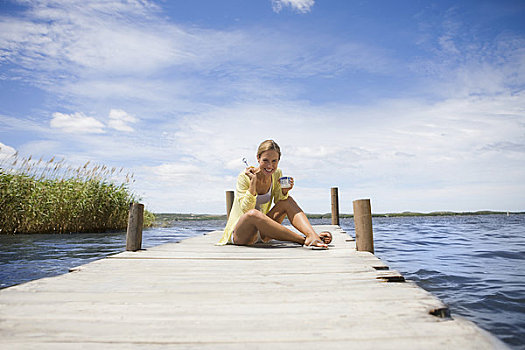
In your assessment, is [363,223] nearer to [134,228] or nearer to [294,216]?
[294,216]

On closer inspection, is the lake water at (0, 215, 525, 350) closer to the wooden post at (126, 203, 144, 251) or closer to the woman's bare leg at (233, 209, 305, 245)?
the wooden post at (126, 203, 144, 251)

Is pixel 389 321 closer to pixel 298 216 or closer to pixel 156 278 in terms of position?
pixel 156 278

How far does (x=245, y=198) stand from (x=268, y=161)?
1.87ft

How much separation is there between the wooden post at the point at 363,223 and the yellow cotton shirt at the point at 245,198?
1.03m

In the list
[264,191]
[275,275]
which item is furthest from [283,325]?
[264,191]

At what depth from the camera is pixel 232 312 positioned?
1.94 metres

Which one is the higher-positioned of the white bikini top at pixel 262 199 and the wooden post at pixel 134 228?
the white bikini top at pixel 262 199

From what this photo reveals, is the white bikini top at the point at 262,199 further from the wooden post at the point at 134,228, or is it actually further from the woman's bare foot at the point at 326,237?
the wooden post at the point at 134,228

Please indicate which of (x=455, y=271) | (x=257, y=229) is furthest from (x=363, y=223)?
(x=455, y=271)

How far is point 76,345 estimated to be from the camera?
4.97 ft

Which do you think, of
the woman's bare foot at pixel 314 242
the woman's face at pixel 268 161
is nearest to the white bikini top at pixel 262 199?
the woman's face at pixel 268 161

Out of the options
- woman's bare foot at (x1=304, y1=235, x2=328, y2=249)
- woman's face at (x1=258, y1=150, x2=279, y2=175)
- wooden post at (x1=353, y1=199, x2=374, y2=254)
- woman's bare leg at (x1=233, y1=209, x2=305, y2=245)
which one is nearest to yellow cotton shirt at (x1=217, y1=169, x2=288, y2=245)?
woman's bare leg at (x1=233, y1=209, x2=305, y2=245)

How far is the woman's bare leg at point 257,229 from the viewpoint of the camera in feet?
14.4

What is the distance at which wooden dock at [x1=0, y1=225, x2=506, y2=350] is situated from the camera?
5.06 ft
